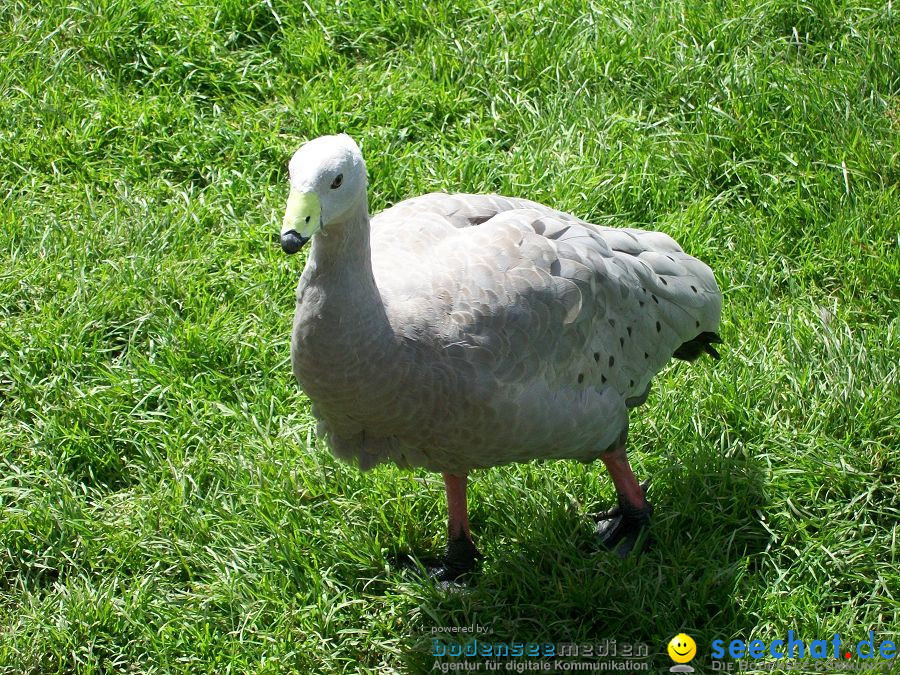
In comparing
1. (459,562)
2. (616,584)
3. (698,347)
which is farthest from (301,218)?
(698,347)

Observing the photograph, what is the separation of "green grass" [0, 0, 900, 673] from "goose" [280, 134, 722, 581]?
1.23 feet

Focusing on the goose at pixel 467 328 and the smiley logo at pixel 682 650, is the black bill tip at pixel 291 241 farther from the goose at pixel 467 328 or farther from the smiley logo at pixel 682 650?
the smiley logo at pixel 682 650

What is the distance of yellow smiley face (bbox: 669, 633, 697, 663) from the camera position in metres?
4.05

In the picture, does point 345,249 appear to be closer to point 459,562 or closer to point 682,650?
point 459,562

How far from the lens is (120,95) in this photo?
619 centimetres

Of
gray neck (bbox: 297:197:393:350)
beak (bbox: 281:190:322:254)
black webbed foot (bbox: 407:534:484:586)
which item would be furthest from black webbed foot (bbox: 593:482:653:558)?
beak (bbox: 281:190:322:254)

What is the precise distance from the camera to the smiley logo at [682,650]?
4.04 metres

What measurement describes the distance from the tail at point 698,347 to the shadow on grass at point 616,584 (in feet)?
1.73

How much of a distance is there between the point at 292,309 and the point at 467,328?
184 cm

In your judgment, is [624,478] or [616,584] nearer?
[616,584]

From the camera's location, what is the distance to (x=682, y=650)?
4055 mm

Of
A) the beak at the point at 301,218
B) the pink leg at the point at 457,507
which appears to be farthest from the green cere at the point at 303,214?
the pink leg at the point at 457,507

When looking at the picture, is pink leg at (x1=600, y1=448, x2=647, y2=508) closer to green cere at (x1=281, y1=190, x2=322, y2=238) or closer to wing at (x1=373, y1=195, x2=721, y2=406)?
wing at (x1=373, y1=195, x2=721, y2=406)

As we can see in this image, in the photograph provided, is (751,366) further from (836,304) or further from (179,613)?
(179,613)
